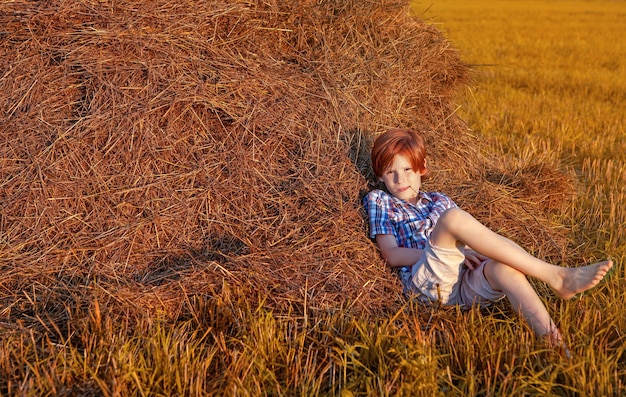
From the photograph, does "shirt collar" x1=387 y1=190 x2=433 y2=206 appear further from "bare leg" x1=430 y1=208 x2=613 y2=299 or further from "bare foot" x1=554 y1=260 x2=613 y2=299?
"bare foot" x1=554 y1=260 x2=613 y2=299

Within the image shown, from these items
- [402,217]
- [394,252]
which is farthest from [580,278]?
[402,217]

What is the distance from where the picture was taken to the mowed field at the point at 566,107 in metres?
4.41

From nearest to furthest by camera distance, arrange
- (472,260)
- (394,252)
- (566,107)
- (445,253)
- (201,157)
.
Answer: (445,253) → (472,260) → (394,252) → (201,157) → (566,107)

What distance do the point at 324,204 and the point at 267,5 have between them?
1.52 meters

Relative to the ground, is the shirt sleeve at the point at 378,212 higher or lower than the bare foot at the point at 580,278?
lower

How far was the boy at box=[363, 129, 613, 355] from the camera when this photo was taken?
269cm

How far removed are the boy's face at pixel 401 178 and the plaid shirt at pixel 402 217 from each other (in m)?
0.04

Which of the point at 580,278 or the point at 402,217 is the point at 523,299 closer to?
the point at 580,278

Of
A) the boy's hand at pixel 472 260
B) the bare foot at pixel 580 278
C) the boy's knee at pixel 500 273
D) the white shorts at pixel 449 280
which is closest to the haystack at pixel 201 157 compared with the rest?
the white shorts at pixel 449 280

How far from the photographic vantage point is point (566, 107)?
328 inches

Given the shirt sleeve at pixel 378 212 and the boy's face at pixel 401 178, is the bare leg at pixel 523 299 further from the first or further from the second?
the boy's face at pixel 401 178

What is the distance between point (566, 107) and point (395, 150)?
5.74 m

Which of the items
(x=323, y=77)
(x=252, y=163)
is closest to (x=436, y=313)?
(x=252, y=163)

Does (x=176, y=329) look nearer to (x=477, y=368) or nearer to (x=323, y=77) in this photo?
(x=477, y=368)
